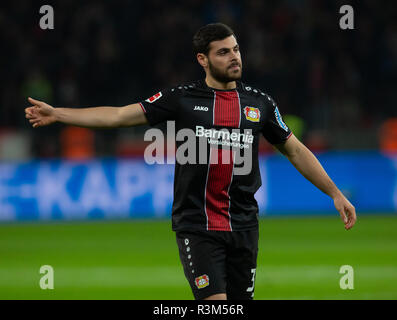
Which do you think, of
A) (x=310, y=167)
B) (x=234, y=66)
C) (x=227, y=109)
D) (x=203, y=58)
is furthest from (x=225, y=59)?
(x=310, y=167)

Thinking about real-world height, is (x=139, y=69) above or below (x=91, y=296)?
above

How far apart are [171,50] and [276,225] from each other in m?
6.11

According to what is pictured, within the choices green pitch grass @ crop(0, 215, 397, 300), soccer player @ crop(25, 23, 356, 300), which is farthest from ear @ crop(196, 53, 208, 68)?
green pitch grass @ crop(0, 215, 397, 300)

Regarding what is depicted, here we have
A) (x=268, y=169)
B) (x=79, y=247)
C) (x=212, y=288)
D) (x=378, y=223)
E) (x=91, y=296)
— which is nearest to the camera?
(x=212, y=288)

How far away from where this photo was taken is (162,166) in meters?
16.2

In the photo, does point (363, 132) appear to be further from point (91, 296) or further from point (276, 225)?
point (91, 296)

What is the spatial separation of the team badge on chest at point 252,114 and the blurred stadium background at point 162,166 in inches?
132

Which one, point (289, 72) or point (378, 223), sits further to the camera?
point (289, 72)

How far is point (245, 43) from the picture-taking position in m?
19.7

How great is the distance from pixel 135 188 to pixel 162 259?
498cm

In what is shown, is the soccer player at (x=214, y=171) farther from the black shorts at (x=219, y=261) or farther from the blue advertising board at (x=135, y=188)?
the blue advertising board at (x=135, y=188)

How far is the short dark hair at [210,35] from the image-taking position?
5.70 metres

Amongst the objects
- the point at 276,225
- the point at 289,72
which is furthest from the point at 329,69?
the point at 276,225

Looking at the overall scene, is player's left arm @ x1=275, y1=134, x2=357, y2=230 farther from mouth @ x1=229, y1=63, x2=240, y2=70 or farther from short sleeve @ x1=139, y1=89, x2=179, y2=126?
short sleeve @ x1=139, y1=89, x2=179, y2=126
